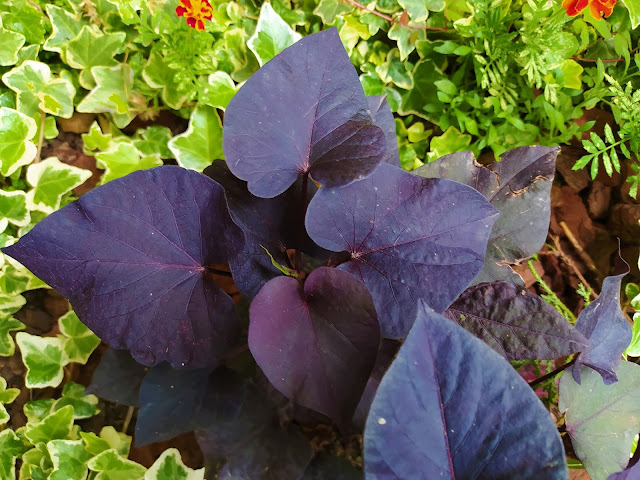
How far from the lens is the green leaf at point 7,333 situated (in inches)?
41.9

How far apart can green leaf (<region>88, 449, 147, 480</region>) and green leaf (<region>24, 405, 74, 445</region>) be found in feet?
0.36

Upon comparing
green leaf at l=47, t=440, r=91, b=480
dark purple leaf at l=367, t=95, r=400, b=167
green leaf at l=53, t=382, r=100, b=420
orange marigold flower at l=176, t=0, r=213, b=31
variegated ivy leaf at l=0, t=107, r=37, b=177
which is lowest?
green leaf at l=47, t=440, r=91, b=480

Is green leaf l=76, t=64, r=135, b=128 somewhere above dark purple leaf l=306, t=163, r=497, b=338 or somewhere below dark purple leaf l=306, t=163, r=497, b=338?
above

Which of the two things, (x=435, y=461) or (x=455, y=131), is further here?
(x=455, y=131)

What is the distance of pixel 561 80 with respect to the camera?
1.12 meters

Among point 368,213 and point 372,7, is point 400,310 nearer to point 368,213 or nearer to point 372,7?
point 368,213

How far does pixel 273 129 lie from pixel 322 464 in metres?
0.55

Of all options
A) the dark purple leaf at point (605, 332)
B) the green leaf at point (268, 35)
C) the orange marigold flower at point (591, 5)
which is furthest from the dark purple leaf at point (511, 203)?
the green leaf at point (268, 35)

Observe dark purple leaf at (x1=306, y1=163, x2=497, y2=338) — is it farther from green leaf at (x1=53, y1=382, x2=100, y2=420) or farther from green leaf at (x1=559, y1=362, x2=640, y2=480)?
green leaf at (x1=53, y1=382, x2=100, y2=420)

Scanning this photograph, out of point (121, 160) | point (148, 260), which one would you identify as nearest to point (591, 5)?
point (148, 260)

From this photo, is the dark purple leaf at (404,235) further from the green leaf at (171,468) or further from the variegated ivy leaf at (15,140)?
the variegated ivy leaf at (15,140)

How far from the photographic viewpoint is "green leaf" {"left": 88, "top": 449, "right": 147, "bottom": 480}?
97 centimetres

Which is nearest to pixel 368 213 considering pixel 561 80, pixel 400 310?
pixel 400 310

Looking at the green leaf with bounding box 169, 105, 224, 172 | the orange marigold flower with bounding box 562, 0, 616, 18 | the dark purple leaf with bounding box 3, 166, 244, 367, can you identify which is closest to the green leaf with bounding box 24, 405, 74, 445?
the dark purple leaf with bounding box 3, 166, 244, 367
